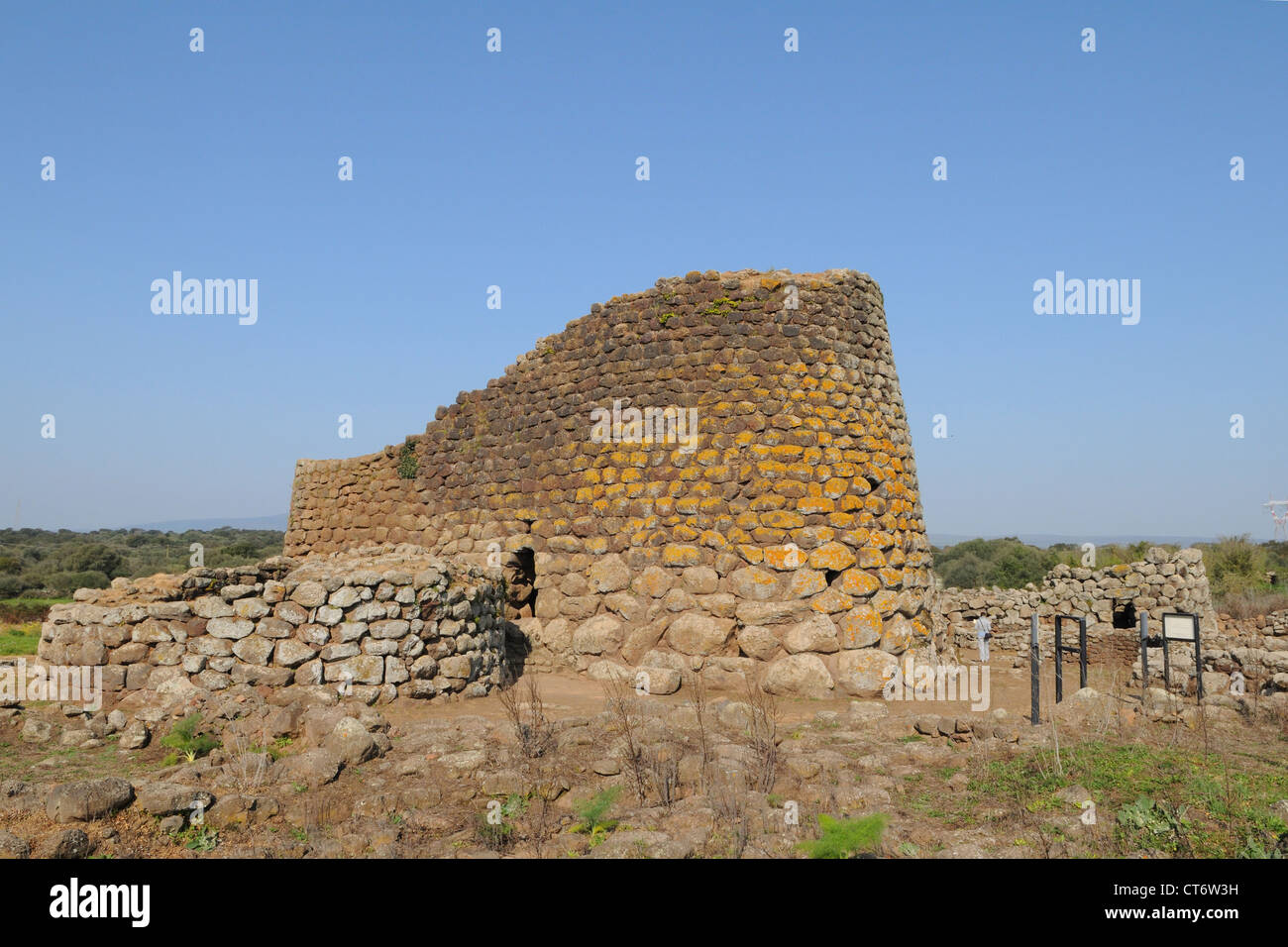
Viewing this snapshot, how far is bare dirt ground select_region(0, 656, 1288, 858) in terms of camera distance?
479 cm

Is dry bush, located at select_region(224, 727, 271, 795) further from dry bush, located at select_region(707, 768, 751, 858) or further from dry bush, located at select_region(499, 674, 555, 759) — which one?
dry bush, located at select_region(707, 768, 751, 858)

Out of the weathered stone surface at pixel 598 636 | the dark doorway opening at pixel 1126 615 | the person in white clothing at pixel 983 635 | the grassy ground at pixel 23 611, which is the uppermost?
the weathered stone surface at pixel 598 636

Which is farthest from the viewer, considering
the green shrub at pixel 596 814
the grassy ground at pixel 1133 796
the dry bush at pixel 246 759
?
the dry bush at pixel 246 759

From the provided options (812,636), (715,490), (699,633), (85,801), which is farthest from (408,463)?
(85,801)

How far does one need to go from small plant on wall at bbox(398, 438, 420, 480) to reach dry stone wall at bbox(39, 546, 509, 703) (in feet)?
13.2

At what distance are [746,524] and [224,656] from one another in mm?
5575

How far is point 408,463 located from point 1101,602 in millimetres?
13805

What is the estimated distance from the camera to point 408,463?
44.2ft

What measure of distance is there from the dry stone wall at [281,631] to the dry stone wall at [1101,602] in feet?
33.6

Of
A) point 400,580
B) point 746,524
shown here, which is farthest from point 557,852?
point 746,524

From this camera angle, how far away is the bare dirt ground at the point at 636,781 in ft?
15.7

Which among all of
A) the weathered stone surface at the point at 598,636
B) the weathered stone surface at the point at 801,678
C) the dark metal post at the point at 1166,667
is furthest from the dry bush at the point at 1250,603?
the weathered stone surface at the point at 598,636

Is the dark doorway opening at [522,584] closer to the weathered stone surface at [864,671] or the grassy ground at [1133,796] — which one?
the weathered stone surface at [864,671]
